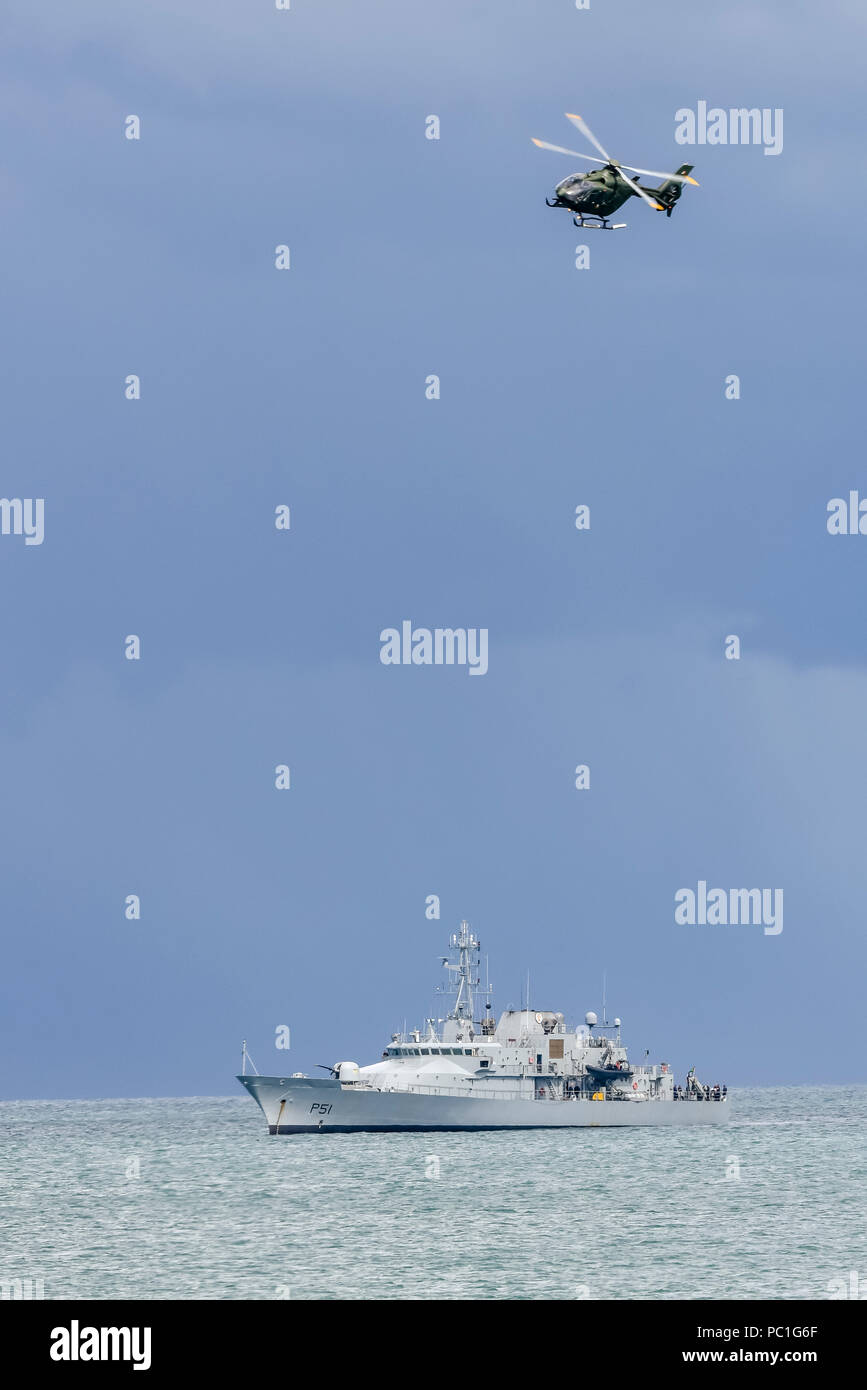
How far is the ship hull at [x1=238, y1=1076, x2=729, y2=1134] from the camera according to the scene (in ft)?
366

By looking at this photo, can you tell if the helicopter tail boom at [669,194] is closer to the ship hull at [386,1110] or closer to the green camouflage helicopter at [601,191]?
the green camouflage helicopter at [601,191]

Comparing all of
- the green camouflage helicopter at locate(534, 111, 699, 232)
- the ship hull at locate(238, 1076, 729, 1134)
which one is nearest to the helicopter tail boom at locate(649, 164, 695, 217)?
the green camouflage helicopter at locate(534, 111, 699, 232)

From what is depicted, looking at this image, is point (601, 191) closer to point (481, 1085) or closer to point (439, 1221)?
point (439, 1221)

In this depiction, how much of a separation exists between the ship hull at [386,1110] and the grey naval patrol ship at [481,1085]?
6 centimetres

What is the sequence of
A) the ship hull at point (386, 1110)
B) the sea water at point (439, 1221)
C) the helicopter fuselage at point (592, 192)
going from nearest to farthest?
the sea water at point (439, 1221) < the helicopter fuselage at point (592, 192) < the ship hull at point (386, 1110)

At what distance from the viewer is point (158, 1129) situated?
164m

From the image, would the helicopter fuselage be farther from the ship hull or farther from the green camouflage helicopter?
the ship hull

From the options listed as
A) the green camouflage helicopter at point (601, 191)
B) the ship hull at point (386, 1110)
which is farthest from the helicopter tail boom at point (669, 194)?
the ship hull at point (386, 1110)

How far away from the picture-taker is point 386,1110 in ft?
366

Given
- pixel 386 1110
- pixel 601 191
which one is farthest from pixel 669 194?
pixel 386 1110

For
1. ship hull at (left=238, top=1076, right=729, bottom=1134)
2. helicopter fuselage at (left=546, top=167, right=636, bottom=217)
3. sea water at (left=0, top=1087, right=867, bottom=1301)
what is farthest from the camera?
ship hull at (left=238, top=1076, right=729, bottom=1134)

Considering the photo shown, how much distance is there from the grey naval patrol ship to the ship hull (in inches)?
2.3

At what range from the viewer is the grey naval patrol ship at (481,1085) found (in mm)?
112375
